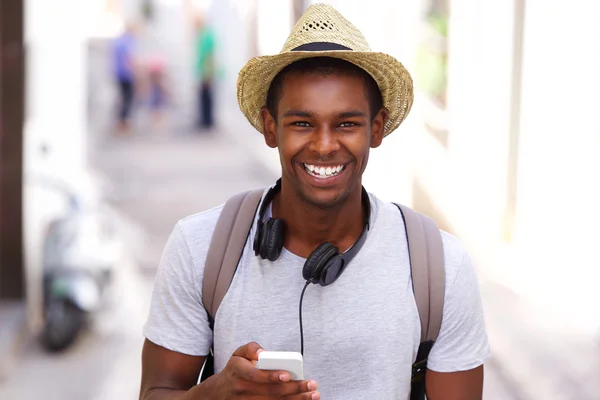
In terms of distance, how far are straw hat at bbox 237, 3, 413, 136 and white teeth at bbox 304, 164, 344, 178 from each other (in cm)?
28

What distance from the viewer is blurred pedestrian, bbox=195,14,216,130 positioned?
Answer: 731 inches

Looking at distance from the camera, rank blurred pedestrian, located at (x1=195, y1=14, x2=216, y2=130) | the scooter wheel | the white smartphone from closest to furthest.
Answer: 1. the white smartphone
2. the scooter wheel
3. blurred pedestrian, located at (x1=195, y1=14, x2=216, y2=130)

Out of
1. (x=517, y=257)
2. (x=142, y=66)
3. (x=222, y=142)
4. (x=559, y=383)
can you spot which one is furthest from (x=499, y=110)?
(x=142, y=66)

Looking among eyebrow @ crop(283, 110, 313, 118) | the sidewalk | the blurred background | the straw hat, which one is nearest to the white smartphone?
eyebrow @ crop(283, 110, 313, 118)

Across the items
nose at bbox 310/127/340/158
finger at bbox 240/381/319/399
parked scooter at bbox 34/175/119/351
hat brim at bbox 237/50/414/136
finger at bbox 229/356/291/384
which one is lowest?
parked scooter at bbox 34/175/119/351

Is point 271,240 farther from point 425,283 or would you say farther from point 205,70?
point 205,70

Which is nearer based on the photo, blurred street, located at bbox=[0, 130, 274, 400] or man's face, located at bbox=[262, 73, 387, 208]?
man's face, located at bbox=[262, 73, 387, 208]

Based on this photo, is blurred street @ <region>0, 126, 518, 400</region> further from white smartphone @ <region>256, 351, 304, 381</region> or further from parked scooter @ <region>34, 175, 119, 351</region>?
white smartphone @ <region>256, 351, 304, 381</region>

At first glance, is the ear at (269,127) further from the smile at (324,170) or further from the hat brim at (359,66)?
the smile at (324,170)

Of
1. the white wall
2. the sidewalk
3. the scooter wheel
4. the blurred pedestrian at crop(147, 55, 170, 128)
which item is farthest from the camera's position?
the blurred pedestrian at crop(147, 55, 170, 128)

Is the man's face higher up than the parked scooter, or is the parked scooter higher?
the man's face

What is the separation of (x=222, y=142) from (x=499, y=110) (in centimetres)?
1054

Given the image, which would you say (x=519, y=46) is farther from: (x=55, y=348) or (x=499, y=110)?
(x=55, y=348)

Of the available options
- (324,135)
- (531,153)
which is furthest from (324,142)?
(531,153)
